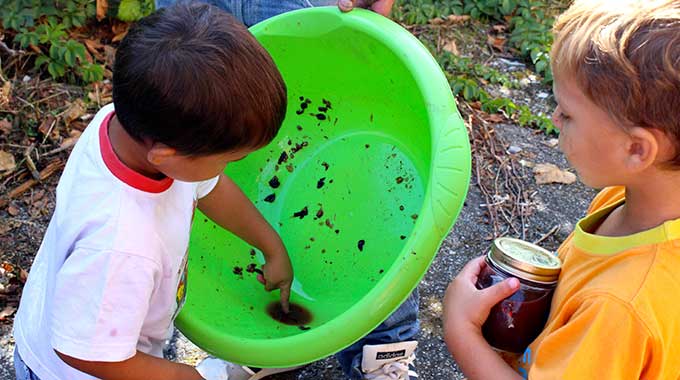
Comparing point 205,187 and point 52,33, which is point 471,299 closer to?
point 205,187

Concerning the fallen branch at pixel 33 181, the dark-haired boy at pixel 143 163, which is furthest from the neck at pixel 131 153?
the fallen branch at pixel 33 181

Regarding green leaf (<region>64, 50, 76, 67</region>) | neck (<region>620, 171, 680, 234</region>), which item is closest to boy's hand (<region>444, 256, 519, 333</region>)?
neck (<region>620, 171, 680, 234</region>)

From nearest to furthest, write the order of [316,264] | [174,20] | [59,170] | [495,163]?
[174,20] → [316,264] → [59,170] → [495,163]

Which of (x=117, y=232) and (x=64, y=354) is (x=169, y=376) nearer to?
(x=64, y=354)

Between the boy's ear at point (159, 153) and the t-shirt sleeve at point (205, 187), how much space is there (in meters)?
0.27

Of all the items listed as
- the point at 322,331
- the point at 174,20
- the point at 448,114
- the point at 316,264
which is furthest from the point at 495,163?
the point at 174,20

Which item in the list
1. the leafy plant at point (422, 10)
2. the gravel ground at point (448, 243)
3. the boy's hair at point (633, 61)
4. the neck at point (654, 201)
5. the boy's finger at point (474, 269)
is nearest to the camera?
the boy's hair at point (633, 61)

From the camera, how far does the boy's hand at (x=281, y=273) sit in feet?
5.41

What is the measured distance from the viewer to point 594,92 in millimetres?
1034

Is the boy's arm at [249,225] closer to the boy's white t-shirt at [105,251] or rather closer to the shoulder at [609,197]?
the boy's white t-shirt at [105,251]

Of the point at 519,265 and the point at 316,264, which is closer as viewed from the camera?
the point at 519,265

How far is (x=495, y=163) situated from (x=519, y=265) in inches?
59.1

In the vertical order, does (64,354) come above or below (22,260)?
above

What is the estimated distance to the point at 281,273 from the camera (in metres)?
1.66
